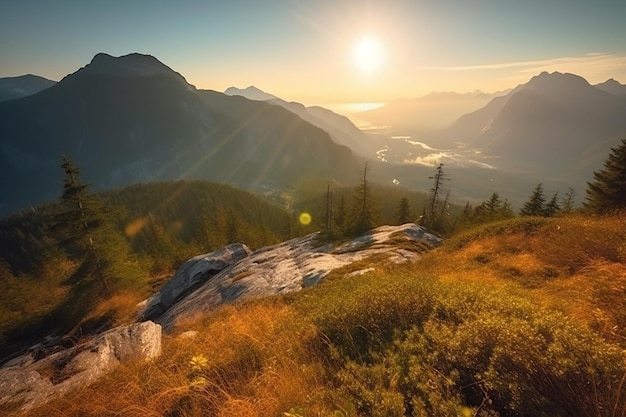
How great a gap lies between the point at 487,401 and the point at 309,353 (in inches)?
127

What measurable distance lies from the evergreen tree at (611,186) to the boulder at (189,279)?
41134 millimetres

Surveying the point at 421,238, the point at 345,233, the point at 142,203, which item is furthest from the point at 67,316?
the point at 142,203

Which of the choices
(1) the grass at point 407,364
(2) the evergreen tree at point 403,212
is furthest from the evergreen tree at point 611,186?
(1) the grass at point 407,364

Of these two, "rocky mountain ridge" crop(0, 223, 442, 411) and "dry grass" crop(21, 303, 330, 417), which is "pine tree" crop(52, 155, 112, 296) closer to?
"rocky mountain ridge" crop(0, 223, 442, 411)

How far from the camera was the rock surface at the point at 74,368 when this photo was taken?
7891mm

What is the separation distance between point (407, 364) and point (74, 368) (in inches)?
424

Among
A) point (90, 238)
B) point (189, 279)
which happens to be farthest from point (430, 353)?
point (90, 238)

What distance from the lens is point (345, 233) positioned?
35.2 metres

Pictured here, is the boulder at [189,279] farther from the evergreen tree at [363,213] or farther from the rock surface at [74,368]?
the rock surface at [74,368]

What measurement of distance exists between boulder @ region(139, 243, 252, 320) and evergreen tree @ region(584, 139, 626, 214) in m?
41.1

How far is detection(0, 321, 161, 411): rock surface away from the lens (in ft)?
25.9

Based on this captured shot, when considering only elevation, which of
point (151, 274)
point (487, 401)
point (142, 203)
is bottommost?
point (142, 203)

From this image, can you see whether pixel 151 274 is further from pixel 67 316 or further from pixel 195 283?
pixel 195 283

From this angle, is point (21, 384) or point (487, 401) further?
point (21, 384)
